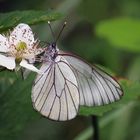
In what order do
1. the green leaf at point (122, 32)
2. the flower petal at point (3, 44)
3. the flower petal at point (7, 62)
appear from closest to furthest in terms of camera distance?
1. the flower petal at point (7, 62)
2. the flower petal at point (3, 44)
3. the green leaf at point (122, 32)

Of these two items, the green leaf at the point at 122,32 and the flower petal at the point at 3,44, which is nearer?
the flower petal at the point at 3,44

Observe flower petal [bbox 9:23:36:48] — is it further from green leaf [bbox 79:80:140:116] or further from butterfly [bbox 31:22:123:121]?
green leaf [bbox 79:80:140:116]

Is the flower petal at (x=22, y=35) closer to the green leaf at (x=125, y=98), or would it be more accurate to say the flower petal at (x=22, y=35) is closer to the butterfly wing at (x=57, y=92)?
the butterfly wing at (x=57, y=92)

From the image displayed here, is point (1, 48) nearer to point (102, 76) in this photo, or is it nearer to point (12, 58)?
point (12, 58)

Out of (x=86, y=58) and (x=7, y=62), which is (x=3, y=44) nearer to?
(x=7, y=62)

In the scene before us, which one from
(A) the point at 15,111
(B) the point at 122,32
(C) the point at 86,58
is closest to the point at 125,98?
(A) the point at 15,111

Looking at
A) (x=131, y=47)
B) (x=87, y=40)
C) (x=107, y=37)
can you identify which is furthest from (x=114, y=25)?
(x=87, y=40)

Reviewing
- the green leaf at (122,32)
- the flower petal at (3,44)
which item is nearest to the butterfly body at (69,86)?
the flower petal at (3,44)
